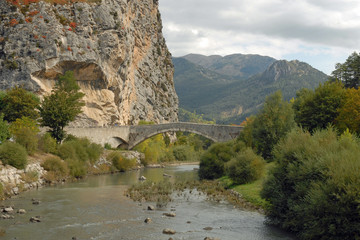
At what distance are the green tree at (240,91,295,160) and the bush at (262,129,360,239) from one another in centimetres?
1662

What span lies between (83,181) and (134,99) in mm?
48688

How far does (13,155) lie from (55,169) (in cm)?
603

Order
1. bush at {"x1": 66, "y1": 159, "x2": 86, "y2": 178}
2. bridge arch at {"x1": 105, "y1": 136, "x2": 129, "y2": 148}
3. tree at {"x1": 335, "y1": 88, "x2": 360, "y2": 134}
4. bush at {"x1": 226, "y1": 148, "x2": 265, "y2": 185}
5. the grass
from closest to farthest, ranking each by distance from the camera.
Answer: the grass
bush at {"x1": 226, "y1": 148, "x2": 265, "y2": 185}
tree at {"x1": 335, "y1": 88, "x2": 360, "y2": 134}
bush at {"x1": 66, "y1": 159, "x2": 86, "y2": 178}
bridge arch at {"x1": 105, "y1": 136, "x2": 129, "y2": 148}

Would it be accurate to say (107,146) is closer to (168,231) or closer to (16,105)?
(16,105)

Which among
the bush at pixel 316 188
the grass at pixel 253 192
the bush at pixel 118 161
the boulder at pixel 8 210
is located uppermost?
the bush at pixel 316 188

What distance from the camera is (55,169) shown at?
34969mm

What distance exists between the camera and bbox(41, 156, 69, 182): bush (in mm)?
34031

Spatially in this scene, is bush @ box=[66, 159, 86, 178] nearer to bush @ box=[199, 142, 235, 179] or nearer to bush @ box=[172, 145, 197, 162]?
bush @ box=[199, 142, 235, 179]

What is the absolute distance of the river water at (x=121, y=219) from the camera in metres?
17.0

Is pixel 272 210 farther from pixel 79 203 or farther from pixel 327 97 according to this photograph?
pixel 327 97

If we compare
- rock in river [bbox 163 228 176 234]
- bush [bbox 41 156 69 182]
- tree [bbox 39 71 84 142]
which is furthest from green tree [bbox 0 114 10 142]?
rock in river [bbox 163 228 176 234]

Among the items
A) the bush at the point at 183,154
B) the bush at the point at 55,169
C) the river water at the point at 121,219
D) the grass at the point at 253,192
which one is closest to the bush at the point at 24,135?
the bush at the point at 55,169

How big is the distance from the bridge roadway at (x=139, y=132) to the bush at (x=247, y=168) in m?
21.2

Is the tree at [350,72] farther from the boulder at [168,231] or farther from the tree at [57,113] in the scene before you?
the boulder at [168,231]
